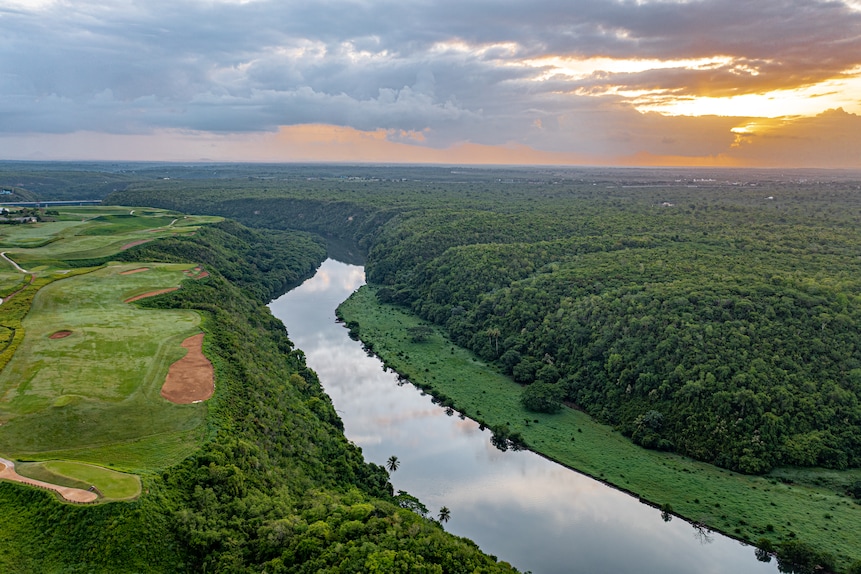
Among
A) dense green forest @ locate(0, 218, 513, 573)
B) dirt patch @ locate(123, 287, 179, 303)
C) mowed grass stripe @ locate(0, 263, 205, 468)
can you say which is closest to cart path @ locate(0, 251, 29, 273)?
mowed grass stripe @ locate(0, 263, 205, 468)

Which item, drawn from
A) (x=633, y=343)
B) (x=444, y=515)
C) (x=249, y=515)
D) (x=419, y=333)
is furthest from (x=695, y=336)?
(x=249, y=515)

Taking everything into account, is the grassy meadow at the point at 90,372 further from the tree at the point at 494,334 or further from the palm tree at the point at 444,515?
→ the tree at the point at 494,334

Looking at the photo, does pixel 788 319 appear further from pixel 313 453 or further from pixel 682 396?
pixel 313 453

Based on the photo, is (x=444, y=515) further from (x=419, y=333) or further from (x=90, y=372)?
(x=419, y=333)

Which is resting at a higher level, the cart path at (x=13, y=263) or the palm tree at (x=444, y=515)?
the cart path at (x=13, y=263)

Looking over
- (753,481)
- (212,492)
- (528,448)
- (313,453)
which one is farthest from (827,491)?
(212,492)

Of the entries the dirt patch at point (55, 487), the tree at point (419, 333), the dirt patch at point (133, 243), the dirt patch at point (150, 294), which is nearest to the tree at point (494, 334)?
the tree at point (419, 333)

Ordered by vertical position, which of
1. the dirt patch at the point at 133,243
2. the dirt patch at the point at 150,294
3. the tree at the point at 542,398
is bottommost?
the tree at the point at 542,398

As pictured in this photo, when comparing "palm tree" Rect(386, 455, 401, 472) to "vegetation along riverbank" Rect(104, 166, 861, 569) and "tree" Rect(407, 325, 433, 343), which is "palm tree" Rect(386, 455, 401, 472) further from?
"tree" Rect(407, 325, 433, 343)
